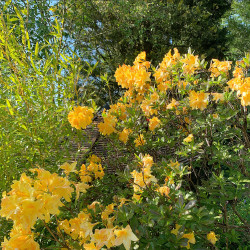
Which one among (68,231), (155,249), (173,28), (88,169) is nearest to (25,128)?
(88,169)

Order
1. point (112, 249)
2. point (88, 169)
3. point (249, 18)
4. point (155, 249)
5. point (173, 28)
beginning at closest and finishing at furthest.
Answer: point (155, 249)
point (112, 249)
point (88, 169)
point (173, 28)
point (249, 18)

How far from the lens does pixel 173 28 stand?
23.0ft

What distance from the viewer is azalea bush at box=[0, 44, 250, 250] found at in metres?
0.77

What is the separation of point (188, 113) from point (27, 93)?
0.97m

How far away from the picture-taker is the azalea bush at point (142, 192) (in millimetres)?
767

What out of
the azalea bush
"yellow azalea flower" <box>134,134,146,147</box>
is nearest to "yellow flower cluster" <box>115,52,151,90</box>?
the azalea bush

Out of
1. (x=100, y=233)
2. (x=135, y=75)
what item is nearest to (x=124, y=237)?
(x=100, y=233)

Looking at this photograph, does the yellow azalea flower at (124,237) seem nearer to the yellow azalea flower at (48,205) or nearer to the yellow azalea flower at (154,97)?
the yellow azalea flower at (48,205)

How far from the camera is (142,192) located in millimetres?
1160

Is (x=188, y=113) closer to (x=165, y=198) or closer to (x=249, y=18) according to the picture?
(x=165, y=198)

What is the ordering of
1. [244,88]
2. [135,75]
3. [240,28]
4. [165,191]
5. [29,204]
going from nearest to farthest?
1. [29,204]
2. [165,191]
3. [244,88]
4. [135,75]
5. [240,28]

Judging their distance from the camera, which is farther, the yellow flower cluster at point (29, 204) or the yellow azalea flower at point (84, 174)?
the yellow azalea flower at point (84, 174)

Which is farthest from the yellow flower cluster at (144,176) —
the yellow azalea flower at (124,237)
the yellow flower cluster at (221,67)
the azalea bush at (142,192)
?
the yellow flower cluster at (221,67)

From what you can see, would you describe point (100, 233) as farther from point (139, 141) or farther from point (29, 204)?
point (139, 141)
